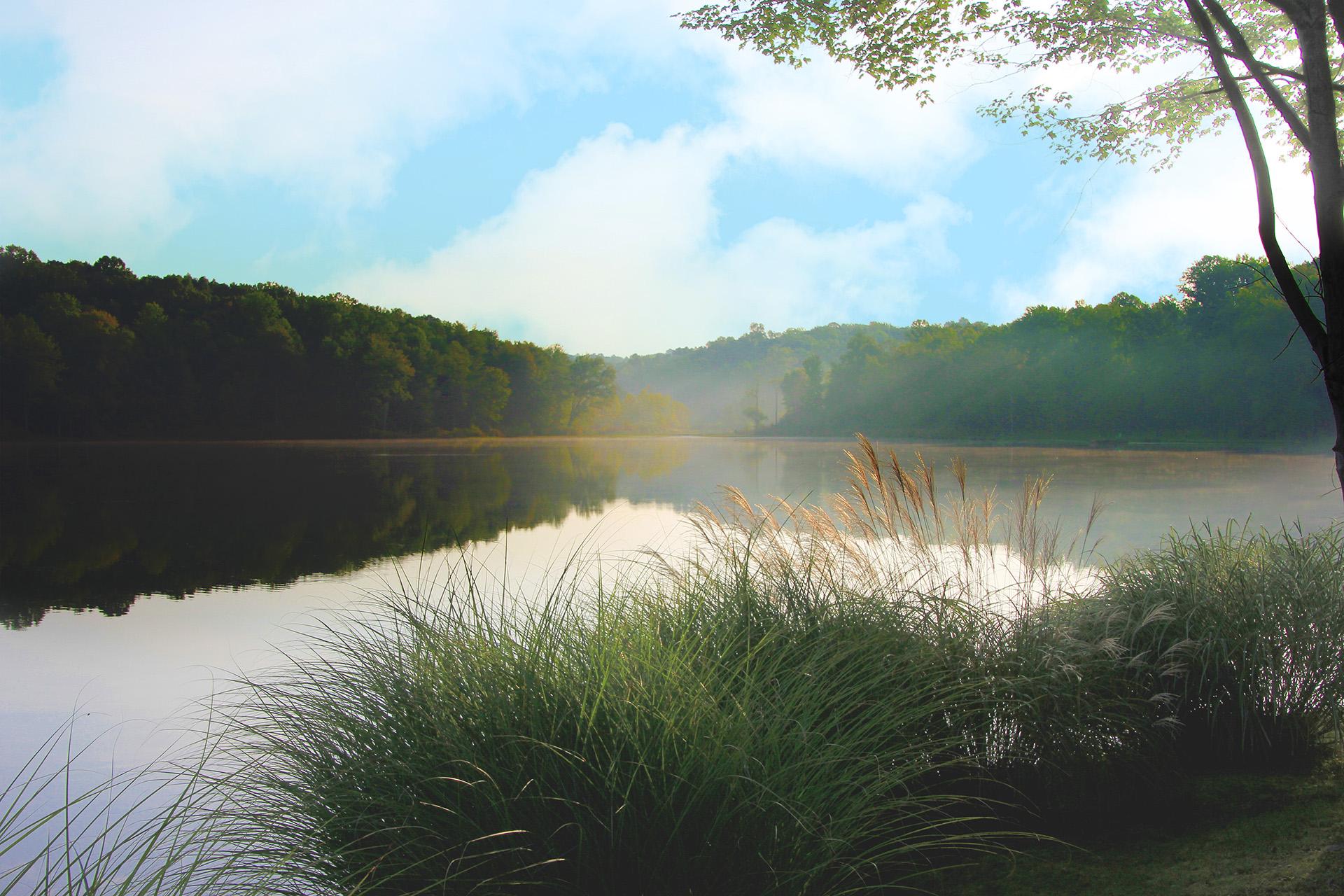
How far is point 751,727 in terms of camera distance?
2.19m

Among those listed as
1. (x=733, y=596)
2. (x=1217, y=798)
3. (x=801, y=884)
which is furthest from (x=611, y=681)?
(x=1217, y=798)

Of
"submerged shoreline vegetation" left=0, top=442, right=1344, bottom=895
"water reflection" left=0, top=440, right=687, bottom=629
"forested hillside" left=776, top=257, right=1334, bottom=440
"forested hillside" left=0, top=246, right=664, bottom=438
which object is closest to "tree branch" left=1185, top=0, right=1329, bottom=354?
"submerged shoreline vegetation" left=0, top=442, right=1344, bottom=895

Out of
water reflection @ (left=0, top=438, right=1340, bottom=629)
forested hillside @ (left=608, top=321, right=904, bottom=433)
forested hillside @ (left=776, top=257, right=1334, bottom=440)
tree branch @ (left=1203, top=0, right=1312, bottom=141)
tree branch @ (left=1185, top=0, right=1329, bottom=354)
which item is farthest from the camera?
forested hillside @ (left=608, top=321, right=904, bottom=433)

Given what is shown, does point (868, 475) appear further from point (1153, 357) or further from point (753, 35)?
point (1153, 357)

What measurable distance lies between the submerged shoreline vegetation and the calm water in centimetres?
53

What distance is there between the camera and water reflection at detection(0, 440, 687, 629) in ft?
24.5

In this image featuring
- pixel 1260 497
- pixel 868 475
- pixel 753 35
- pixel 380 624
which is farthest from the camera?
pixel 1260 497

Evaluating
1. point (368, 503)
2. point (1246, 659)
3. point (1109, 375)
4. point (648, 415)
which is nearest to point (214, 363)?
point (368, 503)

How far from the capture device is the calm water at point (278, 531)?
4773 millimetres

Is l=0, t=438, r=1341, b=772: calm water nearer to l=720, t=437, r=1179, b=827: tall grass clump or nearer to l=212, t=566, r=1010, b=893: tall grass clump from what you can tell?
l=212, t=566, r=1010, b=893: tall grass clump

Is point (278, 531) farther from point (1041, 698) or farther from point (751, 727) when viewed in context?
point (1041, 698)

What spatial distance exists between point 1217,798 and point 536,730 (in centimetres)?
255

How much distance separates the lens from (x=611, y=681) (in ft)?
7.33

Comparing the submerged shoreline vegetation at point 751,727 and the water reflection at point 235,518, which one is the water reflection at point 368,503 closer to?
the water reflection at point 235,518
